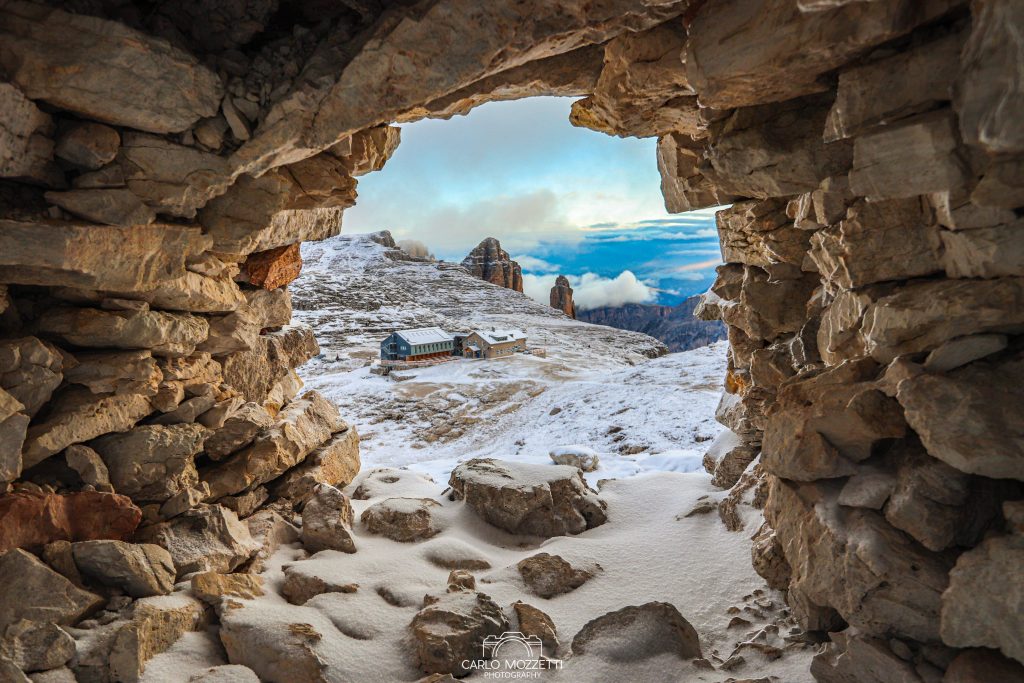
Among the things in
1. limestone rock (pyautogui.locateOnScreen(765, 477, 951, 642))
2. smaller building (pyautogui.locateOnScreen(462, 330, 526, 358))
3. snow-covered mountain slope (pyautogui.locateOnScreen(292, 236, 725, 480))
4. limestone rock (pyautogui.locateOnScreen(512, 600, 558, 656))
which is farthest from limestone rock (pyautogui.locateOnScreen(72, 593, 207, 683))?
smaller building (pyautogui.locateOnScreen(462, 330, 526, 358))

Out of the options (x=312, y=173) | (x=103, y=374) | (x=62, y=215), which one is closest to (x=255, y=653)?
(x=103, y=374)

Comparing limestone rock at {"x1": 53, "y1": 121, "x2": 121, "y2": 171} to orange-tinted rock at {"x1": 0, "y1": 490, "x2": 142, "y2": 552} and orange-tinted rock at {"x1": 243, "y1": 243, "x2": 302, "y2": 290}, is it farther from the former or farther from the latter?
orange-tinted rock at {"x1": 243, "y1": 243, "x2": 302, "y2": 290}

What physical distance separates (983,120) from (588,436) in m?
21.3

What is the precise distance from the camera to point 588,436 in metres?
24.4

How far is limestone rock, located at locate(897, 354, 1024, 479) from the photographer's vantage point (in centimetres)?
452

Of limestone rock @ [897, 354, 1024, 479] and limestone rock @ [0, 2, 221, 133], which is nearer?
limestone rock @ [897, 354, 1024, 479]

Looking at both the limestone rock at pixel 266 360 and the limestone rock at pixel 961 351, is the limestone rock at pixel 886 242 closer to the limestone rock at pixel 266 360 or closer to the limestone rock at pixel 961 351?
the limestone rock at pixel 961 351

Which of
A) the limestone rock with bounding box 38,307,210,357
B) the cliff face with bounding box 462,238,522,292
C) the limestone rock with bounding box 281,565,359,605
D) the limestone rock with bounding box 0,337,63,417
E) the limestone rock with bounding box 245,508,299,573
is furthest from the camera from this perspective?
the cliff face with bounding box 462,238,522,292

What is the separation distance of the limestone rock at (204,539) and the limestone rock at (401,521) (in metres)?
1.93

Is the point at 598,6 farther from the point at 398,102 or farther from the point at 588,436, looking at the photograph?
the point at 588,436

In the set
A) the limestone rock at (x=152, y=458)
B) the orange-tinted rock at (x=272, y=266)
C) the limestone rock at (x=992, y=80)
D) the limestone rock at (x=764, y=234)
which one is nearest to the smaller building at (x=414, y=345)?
the orange-tinted rock at (x=272, y=266)

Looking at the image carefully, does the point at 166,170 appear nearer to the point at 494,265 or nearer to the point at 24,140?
the point at 24,140

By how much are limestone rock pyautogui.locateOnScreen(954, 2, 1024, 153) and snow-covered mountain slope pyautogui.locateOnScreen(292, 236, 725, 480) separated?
10.3 metres

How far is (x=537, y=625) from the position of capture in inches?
260
